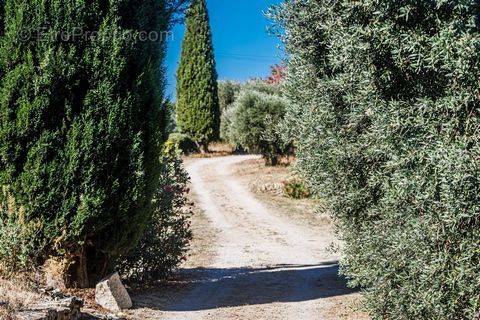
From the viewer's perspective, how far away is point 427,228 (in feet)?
16.7

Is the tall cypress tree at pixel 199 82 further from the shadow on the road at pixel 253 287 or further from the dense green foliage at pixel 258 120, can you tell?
the shadow on the road at pixel 253 287

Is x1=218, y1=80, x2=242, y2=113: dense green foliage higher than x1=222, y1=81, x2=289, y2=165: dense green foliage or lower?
higher

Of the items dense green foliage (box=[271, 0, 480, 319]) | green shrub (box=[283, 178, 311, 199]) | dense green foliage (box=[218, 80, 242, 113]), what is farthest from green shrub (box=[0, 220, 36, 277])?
dense green foliage (box=[218, 80, 242, 113])

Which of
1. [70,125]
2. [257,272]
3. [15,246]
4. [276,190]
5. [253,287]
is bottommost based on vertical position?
[257,272]

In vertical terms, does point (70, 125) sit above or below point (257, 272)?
above

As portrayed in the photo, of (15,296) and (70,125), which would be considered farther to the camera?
(70,125)

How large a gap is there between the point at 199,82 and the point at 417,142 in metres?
32.4

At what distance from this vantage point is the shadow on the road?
28.7 ft

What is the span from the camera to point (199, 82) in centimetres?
3688

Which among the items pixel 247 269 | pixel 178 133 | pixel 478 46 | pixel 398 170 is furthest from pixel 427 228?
pixel 178 133

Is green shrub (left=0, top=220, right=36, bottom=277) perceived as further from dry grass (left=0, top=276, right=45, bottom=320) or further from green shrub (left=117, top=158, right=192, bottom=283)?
green shrub (left=117, top=158, right=192, bottom=283)

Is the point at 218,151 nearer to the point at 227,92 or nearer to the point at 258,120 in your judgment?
the point at 227,92

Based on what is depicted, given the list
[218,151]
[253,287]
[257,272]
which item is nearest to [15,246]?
[253,287]

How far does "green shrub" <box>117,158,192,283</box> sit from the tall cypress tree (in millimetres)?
25925
